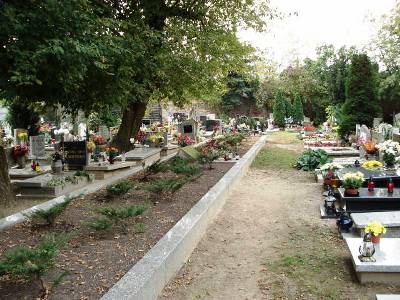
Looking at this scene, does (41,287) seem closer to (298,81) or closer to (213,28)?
(213,28)

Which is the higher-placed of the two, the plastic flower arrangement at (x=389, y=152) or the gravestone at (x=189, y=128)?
the gravestone at (x=189, y=128)

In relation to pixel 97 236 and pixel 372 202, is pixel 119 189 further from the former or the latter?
pixel 372 202

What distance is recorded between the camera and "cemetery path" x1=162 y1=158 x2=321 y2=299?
15.6 feet

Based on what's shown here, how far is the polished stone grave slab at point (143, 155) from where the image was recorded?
14.4 m

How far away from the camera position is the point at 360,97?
19984 mm

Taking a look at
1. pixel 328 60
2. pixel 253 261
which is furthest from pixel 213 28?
pixel 328 60

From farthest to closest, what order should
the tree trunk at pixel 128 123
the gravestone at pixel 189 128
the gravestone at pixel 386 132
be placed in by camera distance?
the gravestone at pixel 189 128
the gravestone at pixel 386 132
the tree trunk at pixel 128 123

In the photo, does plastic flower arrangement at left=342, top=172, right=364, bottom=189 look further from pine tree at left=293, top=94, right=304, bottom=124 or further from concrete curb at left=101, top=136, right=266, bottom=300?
pine tree at left=293, top=94, right=304, bottom=124

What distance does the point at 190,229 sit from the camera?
5.93m

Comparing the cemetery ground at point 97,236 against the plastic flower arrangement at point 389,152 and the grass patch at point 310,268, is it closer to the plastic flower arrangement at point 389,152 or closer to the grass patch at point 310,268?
the grass patch at point 310,268

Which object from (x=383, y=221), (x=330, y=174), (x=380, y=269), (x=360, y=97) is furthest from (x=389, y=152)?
(x=360, y=97)

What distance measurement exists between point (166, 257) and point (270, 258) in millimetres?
1636

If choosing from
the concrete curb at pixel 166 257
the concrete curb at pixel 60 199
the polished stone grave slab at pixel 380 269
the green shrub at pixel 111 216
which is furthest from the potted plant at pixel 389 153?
the green shrub at pixel 111 216

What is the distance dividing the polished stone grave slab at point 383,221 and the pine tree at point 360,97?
1447 centimetres
